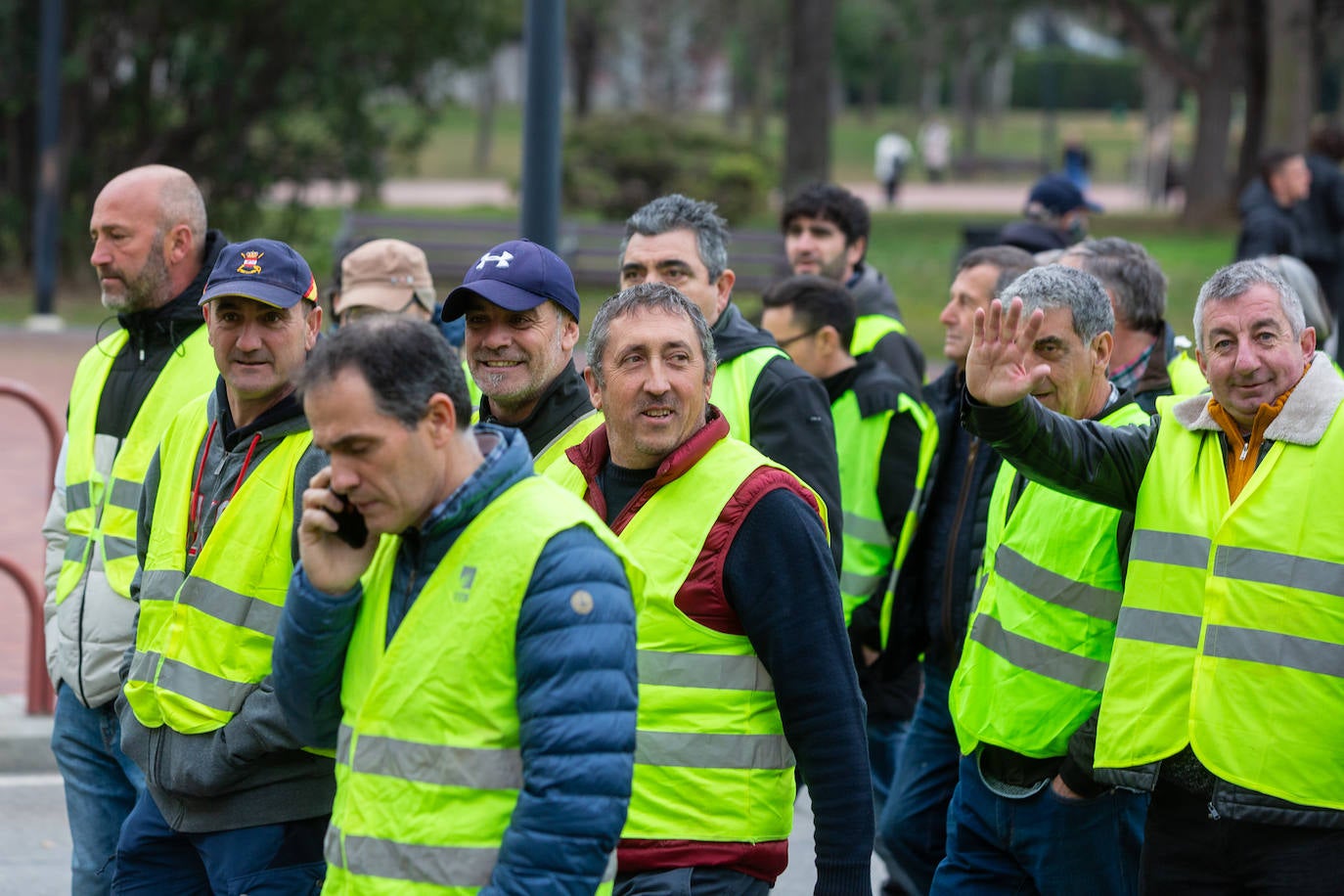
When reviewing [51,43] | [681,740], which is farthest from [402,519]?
[51,43]

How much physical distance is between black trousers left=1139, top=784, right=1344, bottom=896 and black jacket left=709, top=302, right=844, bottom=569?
1228 millimetres

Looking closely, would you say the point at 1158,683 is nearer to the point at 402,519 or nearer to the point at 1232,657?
the point at 1232,657

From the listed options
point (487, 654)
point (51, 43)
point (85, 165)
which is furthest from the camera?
point (85, 165)

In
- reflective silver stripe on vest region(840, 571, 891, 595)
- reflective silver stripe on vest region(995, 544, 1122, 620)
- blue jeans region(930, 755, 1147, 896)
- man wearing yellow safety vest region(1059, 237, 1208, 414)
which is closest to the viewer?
reflective silver stripe on vest region(995, 544, 1122, 620)

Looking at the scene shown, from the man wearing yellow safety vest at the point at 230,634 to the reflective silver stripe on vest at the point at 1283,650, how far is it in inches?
76.0

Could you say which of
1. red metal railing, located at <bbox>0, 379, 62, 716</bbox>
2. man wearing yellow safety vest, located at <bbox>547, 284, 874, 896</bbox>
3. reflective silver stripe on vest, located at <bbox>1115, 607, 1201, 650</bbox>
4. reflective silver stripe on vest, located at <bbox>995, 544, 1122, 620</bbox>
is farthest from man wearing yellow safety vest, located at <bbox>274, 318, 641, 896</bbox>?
red metal railing, located at <bbox>0, 379, 62, 716</bbox>

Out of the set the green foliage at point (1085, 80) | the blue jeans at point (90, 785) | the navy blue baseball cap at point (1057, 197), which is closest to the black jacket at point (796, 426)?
the blue jeans at point (90, 785)

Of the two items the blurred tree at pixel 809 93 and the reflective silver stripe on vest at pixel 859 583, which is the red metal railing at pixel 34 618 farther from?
the blurred tree at pixel 809 93

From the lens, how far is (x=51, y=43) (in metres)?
18.5

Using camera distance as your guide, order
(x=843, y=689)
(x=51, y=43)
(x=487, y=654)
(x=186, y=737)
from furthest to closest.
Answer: (x=51, y=43) → (x=186, y=737) → (x=843, y=689) → (x=487, y=654)

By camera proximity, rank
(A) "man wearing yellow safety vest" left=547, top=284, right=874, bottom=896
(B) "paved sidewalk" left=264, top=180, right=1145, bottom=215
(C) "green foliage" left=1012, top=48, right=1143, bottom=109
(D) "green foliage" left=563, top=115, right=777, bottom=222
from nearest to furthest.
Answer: (A) "man wearing yellow safety vest" left=547, top=284, right=874, bottom=896 → (D) "green foliage" left=563, top=115, right=777, bottom=222 → (B) "paved sidewalk" left=264, top=180, right=1145, bottom=215 → (C) "green foliage" left=1012, top=48, right=1143, bottom=109

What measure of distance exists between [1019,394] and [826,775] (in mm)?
876

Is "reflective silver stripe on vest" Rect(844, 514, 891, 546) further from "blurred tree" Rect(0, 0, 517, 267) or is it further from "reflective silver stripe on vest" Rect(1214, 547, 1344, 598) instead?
"blurred tree" Rect(0, 0, 517, 267)

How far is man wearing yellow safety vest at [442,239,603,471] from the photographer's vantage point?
4145 mm
